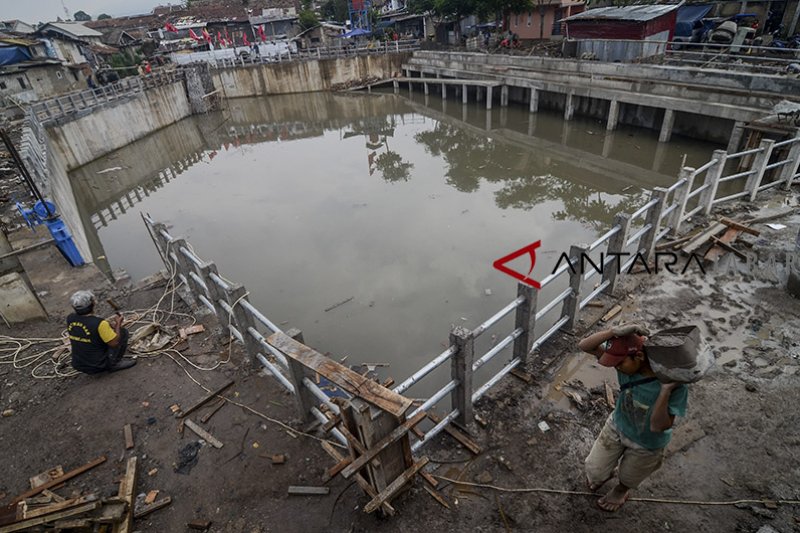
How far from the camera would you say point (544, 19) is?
3162 centimetres

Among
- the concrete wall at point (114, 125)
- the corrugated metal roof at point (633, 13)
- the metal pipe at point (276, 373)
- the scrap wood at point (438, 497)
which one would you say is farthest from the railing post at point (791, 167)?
the concrete wall at point (114, 125)

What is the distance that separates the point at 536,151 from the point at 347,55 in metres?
24.4

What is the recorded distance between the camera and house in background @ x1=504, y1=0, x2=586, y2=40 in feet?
101

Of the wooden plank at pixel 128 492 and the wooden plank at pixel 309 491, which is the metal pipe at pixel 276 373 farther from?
the wooden plank at pixel 128 492

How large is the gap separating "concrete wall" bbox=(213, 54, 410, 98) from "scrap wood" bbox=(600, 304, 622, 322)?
113ft

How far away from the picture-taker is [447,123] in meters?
24.0

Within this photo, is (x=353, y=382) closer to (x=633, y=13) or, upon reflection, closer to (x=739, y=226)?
(x=739, y=226)

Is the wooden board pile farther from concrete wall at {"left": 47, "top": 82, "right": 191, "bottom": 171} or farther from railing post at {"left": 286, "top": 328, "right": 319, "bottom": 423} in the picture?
concrete wall at {"left": 47, "top": 82, "right": 191, "bottom": 171}

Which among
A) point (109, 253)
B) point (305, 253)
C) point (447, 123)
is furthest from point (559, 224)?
point (447, 123)

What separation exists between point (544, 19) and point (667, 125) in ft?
65.8

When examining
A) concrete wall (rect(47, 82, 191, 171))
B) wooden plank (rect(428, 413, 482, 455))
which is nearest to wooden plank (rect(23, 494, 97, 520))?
wooden plank (rect(428, 413, 482, 455))

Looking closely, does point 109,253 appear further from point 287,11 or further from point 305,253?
point 287,11

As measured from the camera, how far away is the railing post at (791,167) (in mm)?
8234

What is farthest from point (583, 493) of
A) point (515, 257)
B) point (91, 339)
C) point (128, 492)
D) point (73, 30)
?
point (73, 30)
